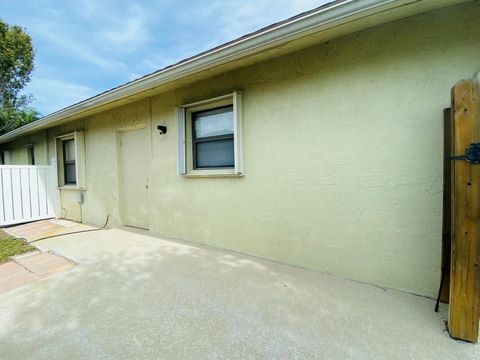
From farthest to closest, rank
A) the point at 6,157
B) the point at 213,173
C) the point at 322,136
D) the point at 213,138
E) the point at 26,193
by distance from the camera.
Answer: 1. the point at 6,157
2. the point at 26,193
3. the point at 213,138
4. the point at 213,173
5. the point at 322,136

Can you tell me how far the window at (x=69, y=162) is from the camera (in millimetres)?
6684

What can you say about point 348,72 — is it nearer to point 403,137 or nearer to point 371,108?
point 371,108

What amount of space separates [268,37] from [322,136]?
49.3 inches

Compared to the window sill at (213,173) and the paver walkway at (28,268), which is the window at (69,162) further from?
the window sill at (213,173)

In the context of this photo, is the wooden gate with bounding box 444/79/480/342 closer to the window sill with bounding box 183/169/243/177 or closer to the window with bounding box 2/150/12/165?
the window sill with bounding box 183/169/243/177

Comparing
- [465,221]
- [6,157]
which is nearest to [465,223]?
[465,221]

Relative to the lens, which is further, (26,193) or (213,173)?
(26,193)

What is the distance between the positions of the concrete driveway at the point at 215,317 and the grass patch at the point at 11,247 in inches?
60.6

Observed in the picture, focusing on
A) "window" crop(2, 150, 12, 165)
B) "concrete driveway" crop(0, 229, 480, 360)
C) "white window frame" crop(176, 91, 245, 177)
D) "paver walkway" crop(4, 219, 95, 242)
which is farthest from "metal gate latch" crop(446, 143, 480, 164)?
"window" crop(2, 150, 12, 165)

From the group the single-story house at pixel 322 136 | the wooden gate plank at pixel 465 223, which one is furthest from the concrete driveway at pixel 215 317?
the single-story house at pixel 322 136

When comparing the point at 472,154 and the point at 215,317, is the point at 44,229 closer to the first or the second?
the point at 215,317

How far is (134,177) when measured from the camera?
513cm

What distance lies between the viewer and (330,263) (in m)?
2.79

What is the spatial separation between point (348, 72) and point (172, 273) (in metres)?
3.16
